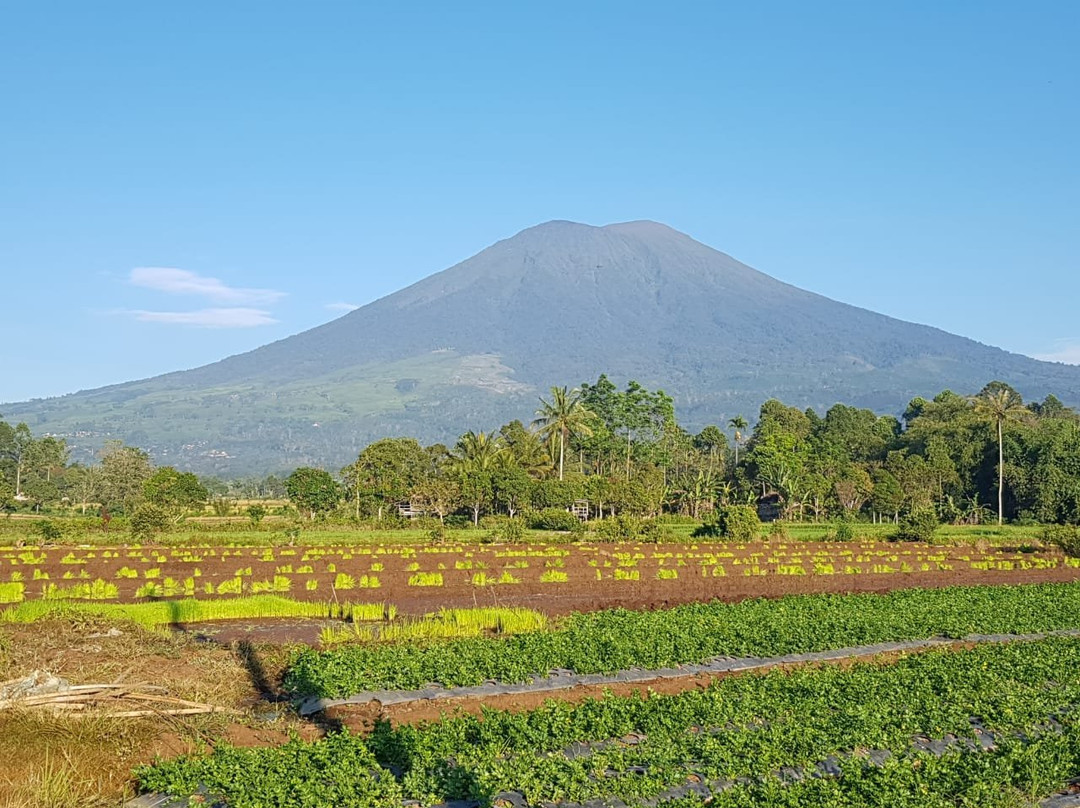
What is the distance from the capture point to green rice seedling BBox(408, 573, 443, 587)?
1071 inches

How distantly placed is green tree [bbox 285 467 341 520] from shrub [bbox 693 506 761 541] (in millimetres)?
23979

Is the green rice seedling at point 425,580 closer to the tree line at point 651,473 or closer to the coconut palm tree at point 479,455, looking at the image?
the tree line at point 651,473

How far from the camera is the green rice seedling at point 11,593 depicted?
74.5 feet

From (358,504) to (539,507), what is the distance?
12.0 m

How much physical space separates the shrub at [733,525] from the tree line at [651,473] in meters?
8.59

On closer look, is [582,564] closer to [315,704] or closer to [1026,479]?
[315,704]

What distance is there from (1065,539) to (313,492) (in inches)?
1644

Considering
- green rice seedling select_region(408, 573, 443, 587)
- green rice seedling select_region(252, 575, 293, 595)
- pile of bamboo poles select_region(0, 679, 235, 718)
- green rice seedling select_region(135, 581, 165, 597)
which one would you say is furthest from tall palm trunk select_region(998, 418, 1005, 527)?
pile of bamboo poles select_region(0, 679, 235, 718)

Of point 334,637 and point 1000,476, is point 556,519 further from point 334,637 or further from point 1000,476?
point 334,637

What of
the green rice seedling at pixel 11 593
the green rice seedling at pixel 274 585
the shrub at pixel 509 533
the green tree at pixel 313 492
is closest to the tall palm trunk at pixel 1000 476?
the shrub at pixel 509 533

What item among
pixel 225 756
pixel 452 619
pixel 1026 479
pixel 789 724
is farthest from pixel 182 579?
pixel 1026 479

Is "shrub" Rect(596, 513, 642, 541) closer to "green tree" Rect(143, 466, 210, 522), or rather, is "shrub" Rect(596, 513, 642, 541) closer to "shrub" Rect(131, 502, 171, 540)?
"shrub" Rect(131, 502, 171, 540)

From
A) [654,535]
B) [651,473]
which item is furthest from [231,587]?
[651,473]

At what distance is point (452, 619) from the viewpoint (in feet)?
62.1
